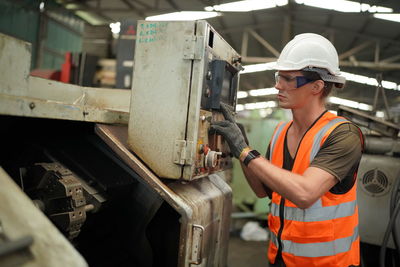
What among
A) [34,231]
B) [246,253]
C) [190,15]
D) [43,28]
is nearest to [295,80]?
[34,231]

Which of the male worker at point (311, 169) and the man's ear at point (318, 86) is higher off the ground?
the man's ear at point (318, 86)

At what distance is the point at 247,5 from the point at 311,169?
604cm

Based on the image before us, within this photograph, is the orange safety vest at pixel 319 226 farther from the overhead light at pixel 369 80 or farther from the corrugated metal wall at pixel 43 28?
the overhead light at pixel 369 80

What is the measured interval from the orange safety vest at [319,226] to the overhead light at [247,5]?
18.5 ft

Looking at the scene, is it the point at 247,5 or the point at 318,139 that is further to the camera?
the point at 247,5

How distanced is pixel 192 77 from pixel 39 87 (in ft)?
3.93

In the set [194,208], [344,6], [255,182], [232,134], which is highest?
[344,6]

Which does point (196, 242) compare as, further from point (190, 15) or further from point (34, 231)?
point (190, 15)

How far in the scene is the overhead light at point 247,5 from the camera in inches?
261

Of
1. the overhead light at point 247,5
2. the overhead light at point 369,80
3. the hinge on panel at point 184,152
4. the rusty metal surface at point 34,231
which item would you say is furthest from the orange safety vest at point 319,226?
the overhead light at point 369,80

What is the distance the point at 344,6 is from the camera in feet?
19.8

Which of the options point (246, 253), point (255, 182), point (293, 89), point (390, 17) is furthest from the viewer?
point (390, 17)

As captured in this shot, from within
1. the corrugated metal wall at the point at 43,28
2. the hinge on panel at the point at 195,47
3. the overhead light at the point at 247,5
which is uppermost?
the overhead light at the point at 247,5

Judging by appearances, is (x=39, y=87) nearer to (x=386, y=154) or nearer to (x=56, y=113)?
(x=56, y=113)
